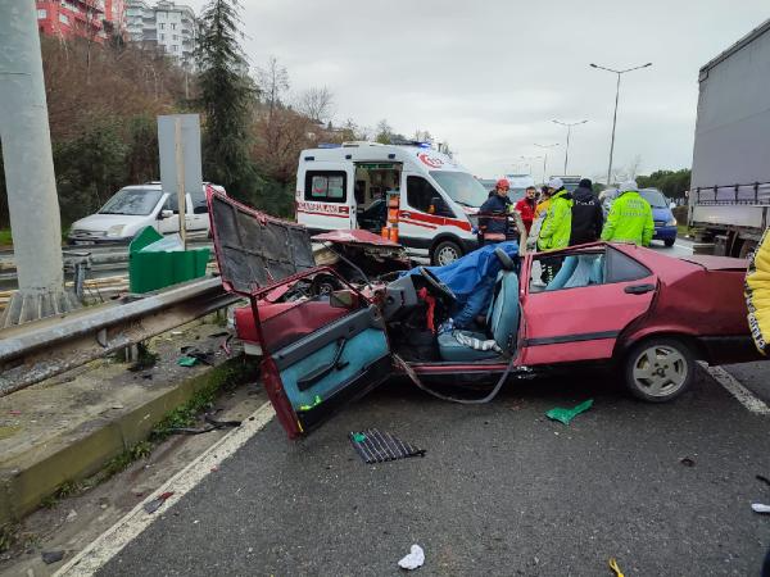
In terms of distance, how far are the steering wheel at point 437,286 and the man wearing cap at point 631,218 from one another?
3.47 metres

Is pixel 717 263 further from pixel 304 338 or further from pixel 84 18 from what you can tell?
pixel 84 18

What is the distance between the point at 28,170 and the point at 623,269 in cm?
463

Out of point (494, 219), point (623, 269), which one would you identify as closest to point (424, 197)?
point (494, 219)

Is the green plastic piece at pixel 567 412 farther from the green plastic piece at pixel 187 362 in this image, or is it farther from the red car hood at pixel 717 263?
the green plastic piece at pixel 187 362

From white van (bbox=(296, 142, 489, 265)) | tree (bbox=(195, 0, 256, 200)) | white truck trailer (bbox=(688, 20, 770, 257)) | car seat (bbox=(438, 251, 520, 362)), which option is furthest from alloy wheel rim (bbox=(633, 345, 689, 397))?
tree (bbox=(195, 0, 256, 200))

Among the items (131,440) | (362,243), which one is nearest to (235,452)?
(131,440)

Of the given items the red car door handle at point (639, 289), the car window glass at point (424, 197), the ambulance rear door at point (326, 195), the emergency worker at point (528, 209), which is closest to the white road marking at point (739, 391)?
the red car door handle at point (639, 289)

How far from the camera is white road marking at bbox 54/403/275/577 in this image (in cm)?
237

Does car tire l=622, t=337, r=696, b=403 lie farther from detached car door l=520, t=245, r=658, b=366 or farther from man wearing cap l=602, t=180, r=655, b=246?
man wearing cap l=602, t=180, r=655, b=246

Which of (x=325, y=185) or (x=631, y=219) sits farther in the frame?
(x=325, y=185)

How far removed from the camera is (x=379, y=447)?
3.39 m

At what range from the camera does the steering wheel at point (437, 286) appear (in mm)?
4414

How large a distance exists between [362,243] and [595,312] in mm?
3821

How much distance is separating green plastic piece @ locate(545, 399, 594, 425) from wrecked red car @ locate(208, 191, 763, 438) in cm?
31
